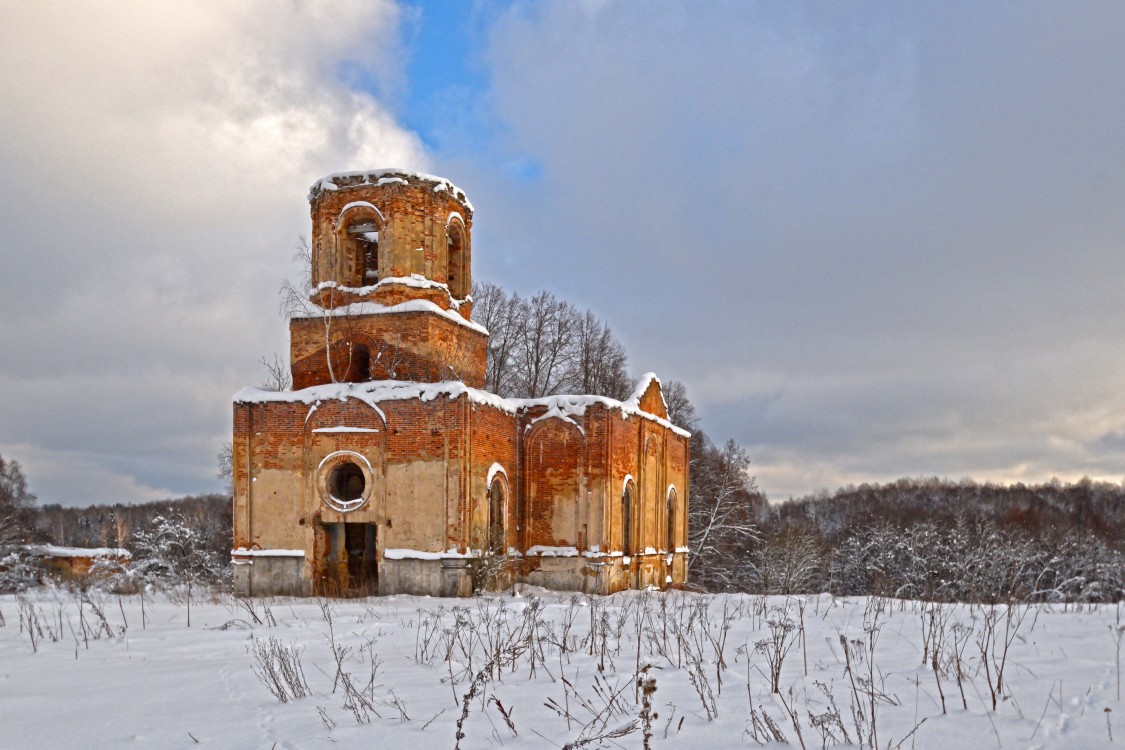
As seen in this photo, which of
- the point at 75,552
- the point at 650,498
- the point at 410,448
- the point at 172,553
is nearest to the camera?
the point at 410,448

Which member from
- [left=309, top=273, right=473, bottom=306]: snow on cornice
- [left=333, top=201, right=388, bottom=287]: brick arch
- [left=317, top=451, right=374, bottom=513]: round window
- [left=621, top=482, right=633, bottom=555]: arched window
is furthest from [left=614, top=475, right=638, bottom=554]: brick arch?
[left=333, top=201, right=388, bottom=287]: brick arch

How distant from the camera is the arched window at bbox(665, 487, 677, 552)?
23.2 meters

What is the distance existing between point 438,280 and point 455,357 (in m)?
1.72

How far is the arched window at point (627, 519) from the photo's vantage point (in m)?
19.5

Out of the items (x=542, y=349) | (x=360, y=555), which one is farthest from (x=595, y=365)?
(x=360, y=555)

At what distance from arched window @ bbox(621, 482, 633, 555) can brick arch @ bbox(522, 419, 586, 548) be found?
5.01 ft

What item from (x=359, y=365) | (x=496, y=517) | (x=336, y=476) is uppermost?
(x=359, y=365)

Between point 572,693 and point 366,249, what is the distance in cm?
1648

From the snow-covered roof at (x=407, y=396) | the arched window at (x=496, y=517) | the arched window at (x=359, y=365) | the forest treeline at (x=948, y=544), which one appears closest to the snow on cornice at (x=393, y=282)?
the arched window at (x=359, y=365)

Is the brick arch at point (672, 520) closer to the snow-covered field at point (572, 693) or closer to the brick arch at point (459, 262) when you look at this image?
the brick arch at point (459, 262)

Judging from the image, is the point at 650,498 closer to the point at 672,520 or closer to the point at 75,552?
the point at 672,520

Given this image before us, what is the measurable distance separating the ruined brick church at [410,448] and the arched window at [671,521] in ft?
8.96

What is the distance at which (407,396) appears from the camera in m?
16.8

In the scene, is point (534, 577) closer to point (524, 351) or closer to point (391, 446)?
point (391, 446)
